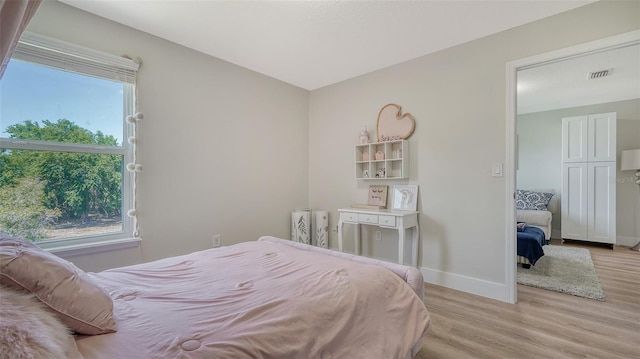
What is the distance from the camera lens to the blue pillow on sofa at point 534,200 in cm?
484

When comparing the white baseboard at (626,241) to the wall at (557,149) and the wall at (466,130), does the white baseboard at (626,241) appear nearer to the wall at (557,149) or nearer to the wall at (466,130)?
the wall at (557,149)

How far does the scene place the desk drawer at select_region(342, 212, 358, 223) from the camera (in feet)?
9.85

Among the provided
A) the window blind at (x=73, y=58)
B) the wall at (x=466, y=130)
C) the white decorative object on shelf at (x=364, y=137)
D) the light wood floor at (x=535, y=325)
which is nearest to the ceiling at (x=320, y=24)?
the wall at (x=466, y=130)

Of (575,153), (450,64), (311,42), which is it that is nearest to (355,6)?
(311,42)

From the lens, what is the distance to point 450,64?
8.90 feet

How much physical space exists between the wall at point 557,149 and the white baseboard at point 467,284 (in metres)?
3.76

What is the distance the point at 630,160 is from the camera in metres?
4.27

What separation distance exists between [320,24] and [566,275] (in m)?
3.81

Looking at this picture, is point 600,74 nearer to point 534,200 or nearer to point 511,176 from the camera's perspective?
point 534,200

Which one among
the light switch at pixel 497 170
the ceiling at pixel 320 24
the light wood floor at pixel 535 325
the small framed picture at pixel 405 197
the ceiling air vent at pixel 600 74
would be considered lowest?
the light wood floor at pixel 535 325

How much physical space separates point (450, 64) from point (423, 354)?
8.59 feet

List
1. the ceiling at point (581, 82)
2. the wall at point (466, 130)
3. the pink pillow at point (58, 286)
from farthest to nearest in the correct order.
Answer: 1. the ceiling at point (581, 82)
2. the wall at point (466, 130)
3. the pink pillow at point (58, 286)

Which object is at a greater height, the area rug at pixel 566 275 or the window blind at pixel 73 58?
the window blind at pixel 73 58

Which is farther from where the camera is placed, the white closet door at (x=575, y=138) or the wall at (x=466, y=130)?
the white closet door at (x=575, y=138)
